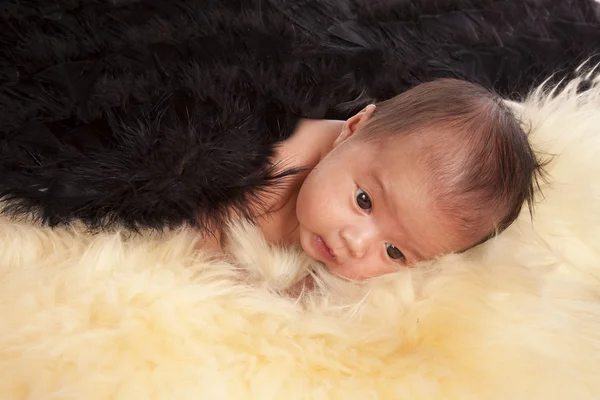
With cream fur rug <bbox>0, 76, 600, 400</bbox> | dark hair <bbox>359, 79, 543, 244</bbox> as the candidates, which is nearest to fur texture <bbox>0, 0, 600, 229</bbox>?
cream fur rug <bbox>0, 76, 600, 400</bbox>

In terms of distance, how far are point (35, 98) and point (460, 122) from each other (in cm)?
67

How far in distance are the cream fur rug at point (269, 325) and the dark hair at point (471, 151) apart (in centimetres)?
7

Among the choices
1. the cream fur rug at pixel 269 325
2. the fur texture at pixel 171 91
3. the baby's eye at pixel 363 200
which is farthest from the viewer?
the baby's eye at pixel 363 200

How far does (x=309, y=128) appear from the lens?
1085 mm

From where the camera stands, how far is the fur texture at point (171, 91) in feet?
2.89

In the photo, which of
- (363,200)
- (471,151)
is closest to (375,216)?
(363,200)

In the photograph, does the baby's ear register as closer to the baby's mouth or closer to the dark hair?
the dark hair

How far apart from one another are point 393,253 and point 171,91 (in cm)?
45

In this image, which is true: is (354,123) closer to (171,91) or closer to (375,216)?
(375,216)

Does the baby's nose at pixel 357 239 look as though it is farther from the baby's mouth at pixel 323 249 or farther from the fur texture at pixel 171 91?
the fur texture at pixel 171 91

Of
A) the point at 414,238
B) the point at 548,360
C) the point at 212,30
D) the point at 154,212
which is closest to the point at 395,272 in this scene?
the point at 414,238

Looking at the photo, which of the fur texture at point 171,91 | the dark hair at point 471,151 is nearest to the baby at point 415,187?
the dark hair at point 471,151

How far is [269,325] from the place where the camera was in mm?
763

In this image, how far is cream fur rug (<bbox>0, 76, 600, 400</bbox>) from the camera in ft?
2.19
